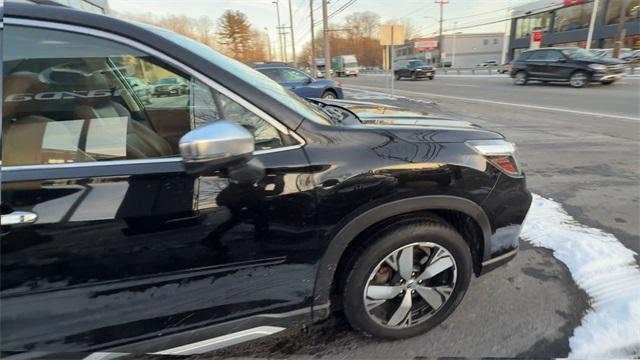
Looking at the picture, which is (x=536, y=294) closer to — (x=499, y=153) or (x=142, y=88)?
(x=499, y=153)

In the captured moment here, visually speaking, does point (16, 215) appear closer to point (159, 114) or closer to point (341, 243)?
point (159, 114)

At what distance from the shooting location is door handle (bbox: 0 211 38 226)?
1.29 metres

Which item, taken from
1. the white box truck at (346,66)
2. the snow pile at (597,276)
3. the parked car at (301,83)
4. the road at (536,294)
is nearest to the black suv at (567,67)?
the road at (536,294)

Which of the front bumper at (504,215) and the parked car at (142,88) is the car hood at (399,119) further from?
the parked car at (142,88)

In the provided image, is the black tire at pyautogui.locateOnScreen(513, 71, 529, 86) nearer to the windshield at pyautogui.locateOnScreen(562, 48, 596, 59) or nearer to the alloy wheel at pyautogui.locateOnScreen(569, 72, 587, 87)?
the windshield at pyautogui.locateOnScreen(562, 48, 596, 59)

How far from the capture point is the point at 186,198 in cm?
149

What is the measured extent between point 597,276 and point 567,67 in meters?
17.1

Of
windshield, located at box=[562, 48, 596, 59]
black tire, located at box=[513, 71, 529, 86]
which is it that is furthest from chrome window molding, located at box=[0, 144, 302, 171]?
black tire, located at box=[513, 71, 529, 86]

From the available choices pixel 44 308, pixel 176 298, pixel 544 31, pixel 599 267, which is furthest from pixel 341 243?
pixel 544 31

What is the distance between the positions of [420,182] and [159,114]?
1.34 metres

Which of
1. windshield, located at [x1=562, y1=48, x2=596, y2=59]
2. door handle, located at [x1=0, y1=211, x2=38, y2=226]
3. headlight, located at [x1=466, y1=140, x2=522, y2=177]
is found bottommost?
headlight, located at [x1=466, y1=140, x2=522, y2=177]

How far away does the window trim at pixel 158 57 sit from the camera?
137 cm

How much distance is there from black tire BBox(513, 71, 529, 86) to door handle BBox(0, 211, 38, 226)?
21.3 m

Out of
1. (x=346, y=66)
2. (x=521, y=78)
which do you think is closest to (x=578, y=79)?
(x=521, y=78)
